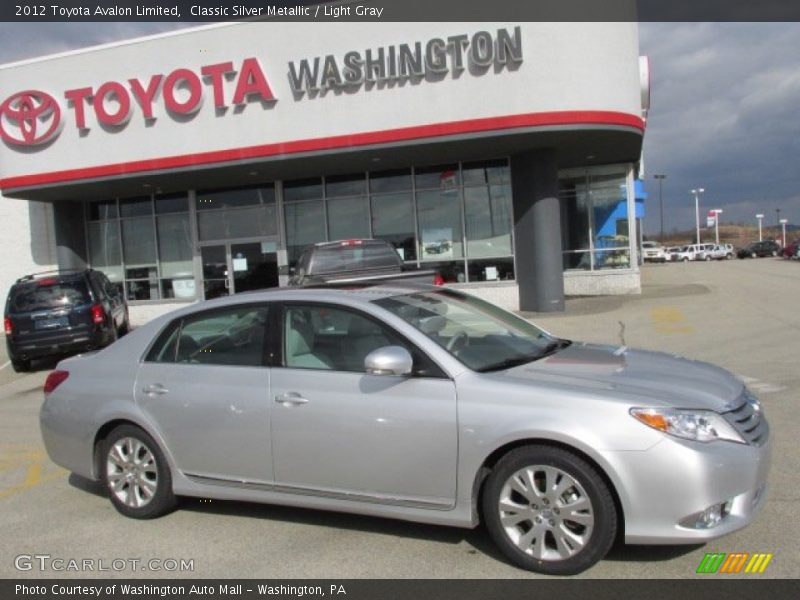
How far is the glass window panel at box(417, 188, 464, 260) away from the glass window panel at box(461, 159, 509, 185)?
1.57 ft

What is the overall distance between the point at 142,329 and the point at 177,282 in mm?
16315

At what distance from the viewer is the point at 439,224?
731 inches

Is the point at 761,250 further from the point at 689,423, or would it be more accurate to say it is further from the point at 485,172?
the point at 689,423

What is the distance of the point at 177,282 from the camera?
20.9 m

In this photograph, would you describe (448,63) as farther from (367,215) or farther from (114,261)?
(114,261)

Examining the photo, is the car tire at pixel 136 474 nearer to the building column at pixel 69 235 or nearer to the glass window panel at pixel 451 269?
the glass window panel at pixel 451 269

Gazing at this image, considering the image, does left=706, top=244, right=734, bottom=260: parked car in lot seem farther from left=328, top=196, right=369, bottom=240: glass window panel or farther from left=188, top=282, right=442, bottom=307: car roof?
left=188, top=282, right=442, bottom=307: car roof

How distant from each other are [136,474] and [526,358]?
2.77 metres

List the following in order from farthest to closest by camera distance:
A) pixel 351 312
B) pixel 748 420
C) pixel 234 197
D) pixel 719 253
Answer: pixel 719 253 → pixel 234 197 → pixel 351 312 → pixel 748 420

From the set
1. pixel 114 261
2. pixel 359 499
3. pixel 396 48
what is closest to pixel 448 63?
pixel 396 48

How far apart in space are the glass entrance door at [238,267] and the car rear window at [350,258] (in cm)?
867

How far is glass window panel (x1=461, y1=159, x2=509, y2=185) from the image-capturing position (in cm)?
1795

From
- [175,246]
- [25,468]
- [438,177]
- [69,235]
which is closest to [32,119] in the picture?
[69,235]

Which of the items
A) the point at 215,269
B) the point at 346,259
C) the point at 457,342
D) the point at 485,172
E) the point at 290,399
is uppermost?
the point at 485,172
